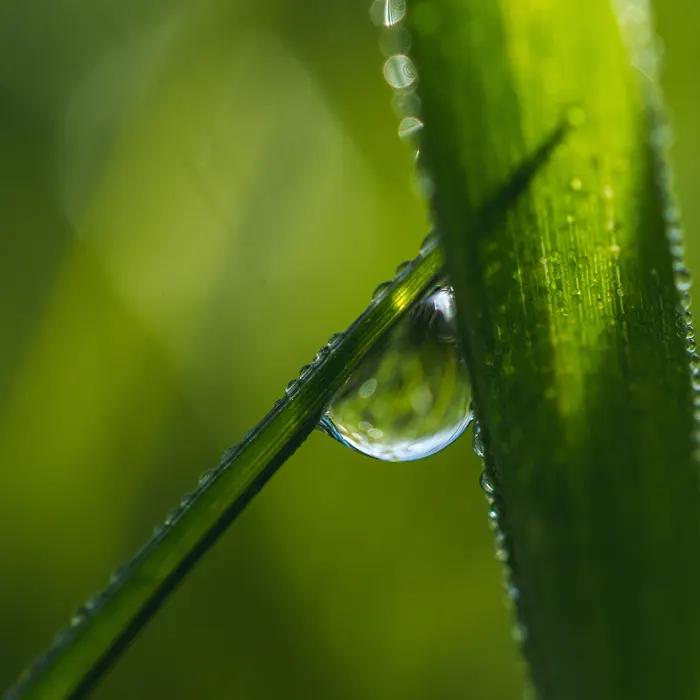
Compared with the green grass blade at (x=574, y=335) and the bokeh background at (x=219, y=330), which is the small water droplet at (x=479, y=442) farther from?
the bokeh background at (x=219, y=330)

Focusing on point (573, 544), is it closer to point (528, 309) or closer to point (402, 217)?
point (528, 309)

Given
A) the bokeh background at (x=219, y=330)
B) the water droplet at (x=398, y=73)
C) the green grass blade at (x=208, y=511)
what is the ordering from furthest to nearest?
the bokeh background at (x=219, y=330) < the water droplet at (x=398, y=73) < the green grass blade at (x=208, y=511)

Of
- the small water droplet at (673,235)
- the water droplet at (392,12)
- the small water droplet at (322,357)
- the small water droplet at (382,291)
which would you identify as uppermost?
the water droplet at (392,12)

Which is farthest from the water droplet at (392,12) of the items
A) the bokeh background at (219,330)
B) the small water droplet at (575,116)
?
the bokeh background at (219,330)

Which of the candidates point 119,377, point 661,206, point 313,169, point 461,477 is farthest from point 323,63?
point 661,206

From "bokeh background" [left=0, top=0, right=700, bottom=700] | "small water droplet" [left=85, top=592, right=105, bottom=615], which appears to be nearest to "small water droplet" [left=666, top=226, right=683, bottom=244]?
"small water droplet" [left=85, top=592, right=105, bottom=615]

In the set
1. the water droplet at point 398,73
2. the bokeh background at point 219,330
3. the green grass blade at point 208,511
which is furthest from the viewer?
the bokeh background at point 219,330
